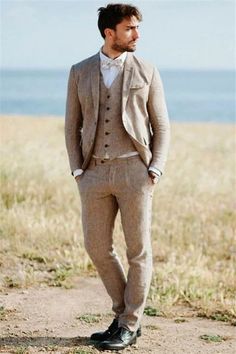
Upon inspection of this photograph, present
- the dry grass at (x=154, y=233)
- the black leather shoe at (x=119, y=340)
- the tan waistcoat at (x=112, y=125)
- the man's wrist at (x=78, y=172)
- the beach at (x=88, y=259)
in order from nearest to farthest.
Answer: the tan waistcoat at (x=112, y=125), the man's wrist at (x=78, y=172), the black leather shoe at (x=119, y=340), the beach at (x=88, y=259), the dry grass at (x=154, y=233)

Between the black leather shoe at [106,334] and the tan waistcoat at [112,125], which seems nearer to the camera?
the tan waistcoat at [112,125]

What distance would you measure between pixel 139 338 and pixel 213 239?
392 centimetres

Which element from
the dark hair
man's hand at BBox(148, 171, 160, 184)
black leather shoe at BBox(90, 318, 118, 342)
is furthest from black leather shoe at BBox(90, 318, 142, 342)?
the dark hair

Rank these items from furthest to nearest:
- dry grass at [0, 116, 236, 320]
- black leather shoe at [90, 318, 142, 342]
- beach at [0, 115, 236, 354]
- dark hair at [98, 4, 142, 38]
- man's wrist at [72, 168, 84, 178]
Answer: dry grass at [0, 116, 236, 320], beach at [0, 115, 236, 354], black leather shoe at [90, 318, 142, 342], man's wrist at [72, 168, 84, 178], dark hair at [98, 4, 142, 38]

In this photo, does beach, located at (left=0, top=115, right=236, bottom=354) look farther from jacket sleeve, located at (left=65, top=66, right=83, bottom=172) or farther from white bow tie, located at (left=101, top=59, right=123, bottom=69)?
white bow tie, located at (left=101, top=59, right=123, bottom=69)

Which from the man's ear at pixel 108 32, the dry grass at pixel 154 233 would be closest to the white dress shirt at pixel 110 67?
the man's ear at pixel 108 32

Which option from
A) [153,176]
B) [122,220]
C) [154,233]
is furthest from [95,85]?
[154,233]

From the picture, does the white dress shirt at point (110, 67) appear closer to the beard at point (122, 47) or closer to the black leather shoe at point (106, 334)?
the beard at point (122, 47)

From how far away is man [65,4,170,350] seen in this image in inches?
210

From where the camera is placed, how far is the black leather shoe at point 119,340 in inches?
222

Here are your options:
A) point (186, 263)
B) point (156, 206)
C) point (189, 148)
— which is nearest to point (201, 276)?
point (186, 263)

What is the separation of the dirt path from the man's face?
1.98 metres

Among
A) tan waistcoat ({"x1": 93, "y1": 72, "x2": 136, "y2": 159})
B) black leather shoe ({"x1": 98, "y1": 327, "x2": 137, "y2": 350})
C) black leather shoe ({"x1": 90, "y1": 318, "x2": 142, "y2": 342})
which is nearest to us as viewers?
tan waistcoat ({"x1": 93, "y1": 72, "x2": 136, "y2": 159})

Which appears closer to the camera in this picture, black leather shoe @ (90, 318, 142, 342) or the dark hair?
the dark hair
